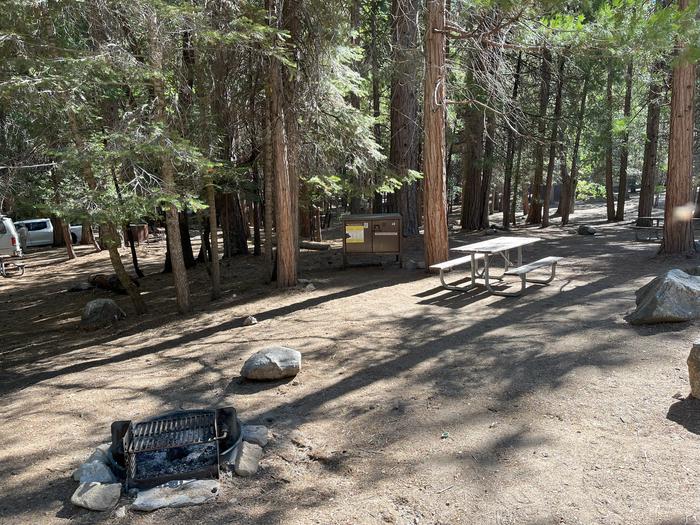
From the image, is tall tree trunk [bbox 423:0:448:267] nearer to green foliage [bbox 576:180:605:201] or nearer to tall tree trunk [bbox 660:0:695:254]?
tall tree trunk [bbox 660:0:695:254]

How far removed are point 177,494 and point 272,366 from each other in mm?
2263

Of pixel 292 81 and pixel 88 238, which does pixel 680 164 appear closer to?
pixel 292 81

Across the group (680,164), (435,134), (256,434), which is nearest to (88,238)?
(435,134)

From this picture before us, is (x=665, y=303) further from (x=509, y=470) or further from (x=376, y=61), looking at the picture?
(x=376, y=61)

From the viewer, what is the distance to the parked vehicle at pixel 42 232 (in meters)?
26.8

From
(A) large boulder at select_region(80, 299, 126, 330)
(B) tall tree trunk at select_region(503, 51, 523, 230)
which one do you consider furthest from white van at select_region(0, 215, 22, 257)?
(B) tall tree trunk at select_region(503, 51, 523, 230)

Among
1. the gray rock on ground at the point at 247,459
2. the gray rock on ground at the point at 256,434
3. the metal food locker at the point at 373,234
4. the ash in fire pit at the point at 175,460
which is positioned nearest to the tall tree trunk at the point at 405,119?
the metal food locker at the point at 373,234

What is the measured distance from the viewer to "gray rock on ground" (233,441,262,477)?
390cm

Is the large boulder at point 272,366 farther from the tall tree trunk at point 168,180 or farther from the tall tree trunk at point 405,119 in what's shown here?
the tall tree trunk at point 405,119

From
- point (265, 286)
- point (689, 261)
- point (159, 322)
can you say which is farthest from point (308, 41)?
point (689, 261)

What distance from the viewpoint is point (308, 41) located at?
10109mm

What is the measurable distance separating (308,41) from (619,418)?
27.5 feet

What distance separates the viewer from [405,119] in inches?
591

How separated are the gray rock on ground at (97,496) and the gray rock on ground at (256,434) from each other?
1.01 meters
